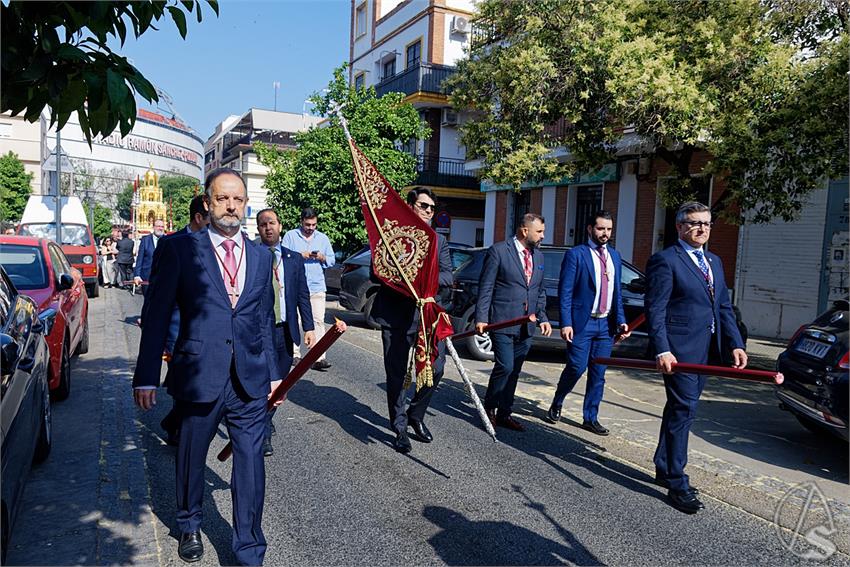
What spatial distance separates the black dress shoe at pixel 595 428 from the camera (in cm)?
628

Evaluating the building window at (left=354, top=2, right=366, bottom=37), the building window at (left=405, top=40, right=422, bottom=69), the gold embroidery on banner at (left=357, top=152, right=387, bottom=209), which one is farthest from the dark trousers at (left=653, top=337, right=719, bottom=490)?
the building window at (left=354, top=2, right=366, bottom=37)

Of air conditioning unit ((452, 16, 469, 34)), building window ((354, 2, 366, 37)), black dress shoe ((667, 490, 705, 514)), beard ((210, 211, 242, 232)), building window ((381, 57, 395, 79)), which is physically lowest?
black dress shoe ((667, 490, 705, 514))

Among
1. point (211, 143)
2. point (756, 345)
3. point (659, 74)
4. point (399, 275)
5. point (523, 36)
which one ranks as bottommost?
point (756, 345)

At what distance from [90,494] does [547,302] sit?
7069 mm

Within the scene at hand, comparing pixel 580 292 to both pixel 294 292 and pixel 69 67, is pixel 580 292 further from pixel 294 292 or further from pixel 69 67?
pixel 69 67

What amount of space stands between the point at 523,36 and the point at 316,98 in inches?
343

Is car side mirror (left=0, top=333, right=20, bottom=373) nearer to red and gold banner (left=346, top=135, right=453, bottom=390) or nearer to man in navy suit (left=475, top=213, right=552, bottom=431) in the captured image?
→ red and gold banner (left=346, top=135, right=453, bottom=390)

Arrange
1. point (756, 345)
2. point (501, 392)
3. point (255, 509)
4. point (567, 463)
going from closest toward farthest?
point (255, 509) < point (567, 463) < point (501, 392) < point (756, 345)

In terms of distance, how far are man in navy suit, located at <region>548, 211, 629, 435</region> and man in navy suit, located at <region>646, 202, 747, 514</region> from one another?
5.24 feet

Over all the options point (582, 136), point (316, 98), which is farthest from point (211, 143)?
point (582, 136)

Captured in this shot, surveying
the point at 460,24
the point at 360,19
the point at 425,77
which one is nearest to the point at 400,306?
the point at 425,77

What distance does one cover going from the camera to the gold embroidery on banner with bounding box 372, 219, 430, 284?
17.6 ft

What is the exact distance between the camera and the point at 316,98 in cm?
1933

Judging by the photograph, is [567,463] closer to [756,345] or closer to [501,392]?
[501,392]
